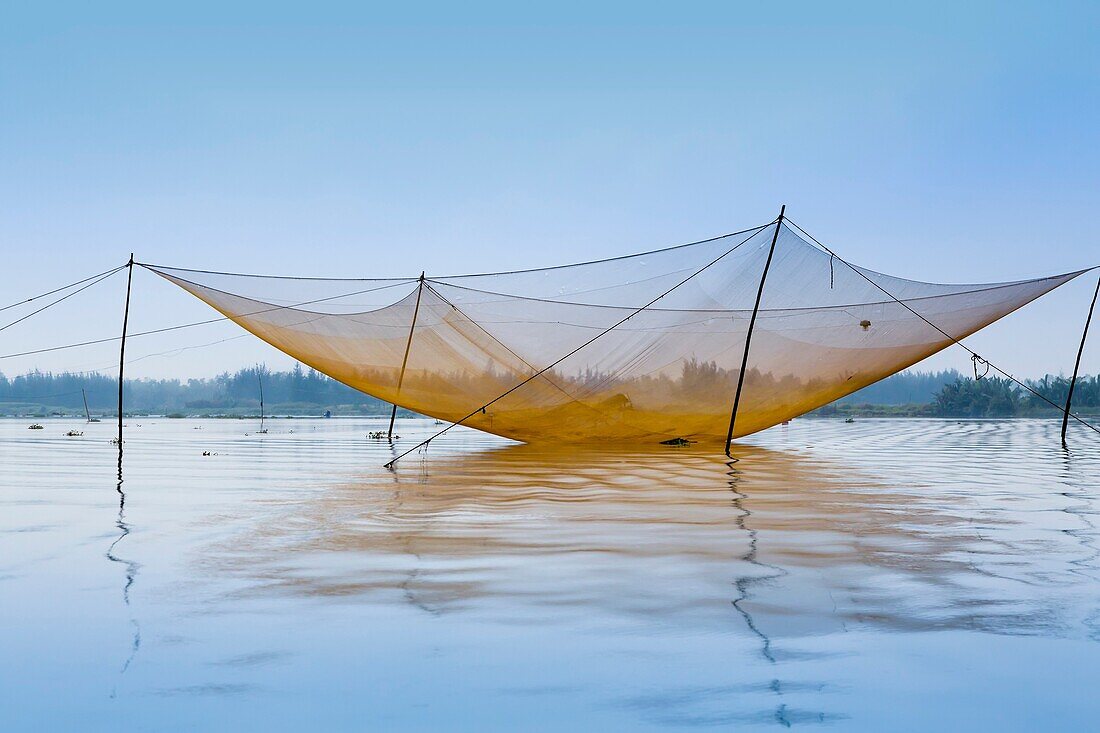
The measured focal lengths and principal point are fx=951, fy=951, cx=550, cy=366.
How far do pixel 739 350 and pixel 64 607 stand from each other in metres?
11.3

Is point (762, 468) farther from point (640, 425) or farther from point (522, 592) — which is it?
point (522, 592)

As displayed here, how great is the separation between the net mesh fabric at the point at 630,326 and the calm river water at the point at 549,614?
17.5 ft

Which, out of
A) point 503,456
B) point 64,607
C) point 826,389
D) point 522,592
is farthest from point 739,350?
point 64,607

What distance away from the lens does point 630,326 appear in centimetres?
1359

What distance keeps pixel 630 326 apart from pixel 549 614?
10.1 meters

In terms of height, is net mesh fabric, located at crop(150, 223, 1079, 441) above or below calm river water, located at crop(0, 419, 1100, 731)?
above

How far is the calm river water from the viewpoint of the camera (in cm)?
261

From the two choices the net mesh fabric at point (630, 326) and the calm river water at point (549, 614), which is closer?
the calm river water at point (549, 614)

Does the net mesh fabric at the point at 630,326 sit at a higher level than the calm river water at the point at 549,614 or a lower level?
higher

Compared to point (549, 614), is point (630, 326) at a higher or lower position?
higher

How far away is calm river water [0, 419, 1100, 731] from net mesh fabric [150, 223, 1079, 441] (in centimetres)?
533

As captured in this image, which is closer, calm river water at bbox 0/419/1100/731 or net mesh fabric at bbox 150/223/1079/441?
calm river water at bbox 0/419/1100/731

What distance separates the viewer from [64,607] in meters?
3.80

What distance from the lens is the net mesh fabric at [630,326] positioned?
12742mm
